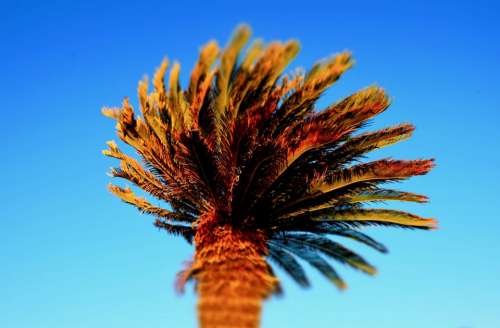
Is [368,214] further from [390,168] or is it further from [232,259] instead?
[232,259]

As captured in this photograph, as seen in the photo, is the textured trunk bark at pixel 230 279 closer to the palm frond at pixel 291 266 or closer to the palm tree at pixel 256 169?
the palm tree at pixel 256 169

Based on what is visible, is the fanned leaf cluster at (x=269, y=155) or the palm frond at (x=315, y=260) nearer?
the fanned leaf cluster at (x=269, y=155)

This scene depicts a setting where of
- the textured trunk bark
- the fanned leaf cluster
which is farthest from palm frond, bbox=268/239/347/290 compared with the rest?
the textured trunk bark

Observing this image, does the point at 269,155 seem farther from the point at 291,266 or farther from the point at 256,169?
the point at 291,266

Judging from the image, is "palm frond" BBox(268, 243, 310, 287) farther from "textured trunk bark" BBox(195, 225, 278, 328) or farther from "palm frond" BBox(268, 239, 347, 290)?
"textured trunk bark" BBox(195, 225, 278, 328)

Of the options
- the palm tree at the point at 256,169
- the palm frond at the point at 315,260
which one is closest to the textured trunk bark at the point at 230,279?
the palm tree at the point at 256,169

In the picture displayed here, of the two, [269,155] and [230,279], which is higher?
[269,155]

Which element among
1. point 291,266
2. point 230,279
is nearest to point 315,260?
point 291,266
